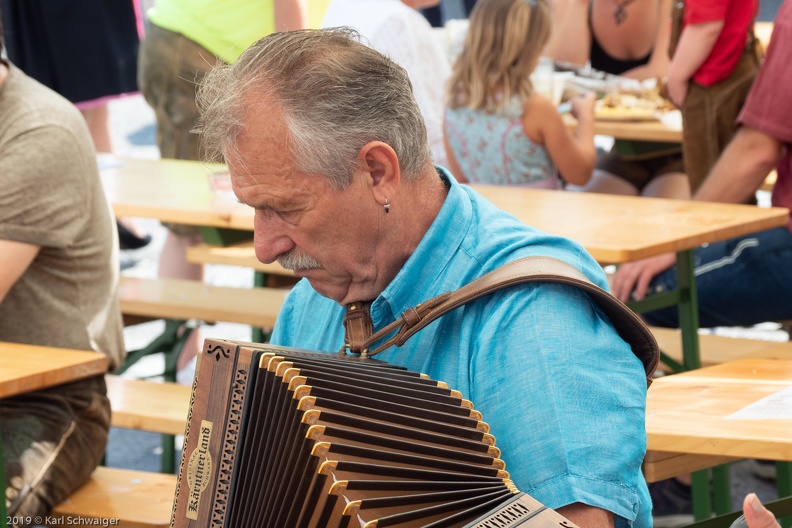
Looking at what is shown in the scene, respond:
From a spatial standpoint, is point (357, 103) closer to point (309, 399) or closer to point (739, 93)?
A: point (309, 399)

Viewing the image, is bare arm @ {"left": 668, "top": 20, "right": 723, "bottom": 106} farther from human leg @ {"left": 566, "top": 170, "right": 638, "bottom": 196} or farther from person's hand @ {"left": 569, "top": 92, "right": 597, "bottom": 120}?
human leg @ {"left": 566, "top": 170, "right": 638, "bottom": 196}

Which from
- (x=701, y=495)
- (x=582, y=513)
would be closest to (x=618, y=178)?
(x=701, y=495)

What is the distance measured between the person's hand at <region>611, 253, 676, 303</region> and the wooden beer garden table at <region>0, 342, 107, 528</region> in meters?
1.79

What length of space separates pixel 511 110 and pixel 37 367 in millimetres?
2435

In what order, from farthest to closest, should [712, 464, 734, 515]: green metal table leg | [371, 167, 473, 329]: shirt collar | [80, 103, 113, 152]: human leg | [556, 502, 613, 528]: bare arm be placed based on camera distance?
[80, 103, 113, 152]: human leg < [712, 464, 734, 515]: green metal table leg < [371, 167, 473, 329]: shirt collar < [556, 502, 613, 528]: bare arm

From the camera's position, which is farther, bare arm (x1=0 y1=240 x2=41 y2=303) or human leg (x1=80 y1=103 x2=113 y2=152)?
human leg (x1=80 y1=103 x2=113 y2=152)

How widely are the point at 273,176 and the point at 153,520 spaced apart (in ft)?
3.95

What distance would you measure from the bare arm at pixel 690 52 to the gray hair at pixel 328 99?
2886 mm

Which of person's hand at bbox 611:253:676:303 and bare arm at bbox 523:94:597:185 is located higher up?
bare arm at bbox 523:94:597:185

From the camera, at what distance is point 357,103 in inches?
64.0

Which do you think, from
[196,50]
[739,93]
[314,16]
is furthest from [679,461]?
[314,16]

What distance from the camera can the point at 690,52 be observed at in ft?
14.3

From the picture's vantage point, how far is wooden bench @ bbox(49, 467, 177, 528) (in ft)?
8.61

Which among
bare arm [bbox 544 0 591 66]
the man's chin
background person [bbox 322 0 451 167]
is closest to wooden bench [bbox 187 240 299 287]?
background person [bbox 322 0 451 167]
